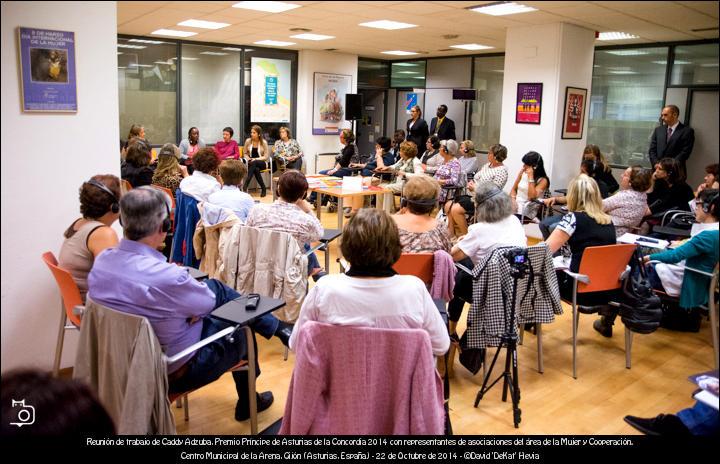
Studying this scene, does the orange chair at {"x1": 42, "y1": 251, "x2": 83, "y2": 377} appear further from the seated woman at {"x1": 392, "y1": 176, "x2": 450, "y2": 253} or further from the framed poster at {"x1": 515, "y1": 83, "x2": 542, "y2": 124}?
the framed poster at {"x1": 515, "y1": 83, "x2": 542, "y2": 124}

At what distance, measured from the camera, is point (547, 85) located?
6.67 meters

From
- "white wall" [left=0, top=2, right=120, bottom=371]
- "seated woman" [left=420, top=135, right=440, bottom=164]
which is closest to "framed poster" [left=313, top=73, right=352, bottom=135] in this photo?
"seated woman" [left=420, top=135, right=440, bottom=164]

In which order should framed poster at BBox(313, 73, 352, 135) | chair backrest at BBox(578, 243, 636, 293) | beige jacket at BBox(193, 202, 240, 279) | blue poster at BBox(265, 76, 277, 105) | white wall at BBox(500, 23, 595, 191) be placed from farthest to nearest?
1. framed poster at BBox(313, 73, 352, 135)
2. blue poster at BBox(265, 76, 277, 105)
3. white wall at BBox(500, 23, 595, 191)
4. beige jacket at BBox(193, 202, 240, 279)
5. chair backrest at BBox(578, 243, 636, 293)

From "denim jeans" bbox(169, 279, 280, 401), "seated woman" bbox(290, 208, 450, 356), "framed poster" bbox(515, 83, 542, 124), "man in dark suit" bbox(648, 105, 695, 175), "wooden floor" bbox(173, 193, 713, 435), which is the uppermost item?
"framed poster" bbox(515, 83, 542, 124)

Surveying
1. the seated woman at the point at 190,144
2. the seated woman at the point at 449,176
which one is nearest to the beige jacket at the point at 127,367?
the seated woman at the point at 449,176

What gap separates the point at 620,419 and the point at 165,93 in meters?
9.02

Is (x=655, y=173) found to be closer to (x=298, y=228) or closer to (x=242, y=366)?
(x=298, y=228)

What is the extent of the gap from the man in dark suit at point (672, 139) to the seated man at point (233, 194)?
16.5ft

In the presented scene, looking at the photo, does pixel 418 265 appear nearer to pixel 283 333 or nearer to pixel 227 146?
pixel 283 333

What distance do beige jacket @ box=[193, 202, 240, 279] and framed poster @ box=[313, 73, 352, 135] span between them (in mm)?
7917

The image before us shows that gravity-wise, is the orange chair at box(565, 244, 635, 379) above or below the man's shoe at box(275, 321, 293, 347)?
above

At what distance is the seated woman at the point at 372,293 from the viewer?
2025 mm

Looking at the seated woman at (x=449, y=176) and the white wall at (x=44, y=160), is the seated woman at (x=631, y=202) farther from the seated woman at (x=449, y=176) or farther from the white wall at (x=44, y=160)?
the white wall at (x=44, y=160)

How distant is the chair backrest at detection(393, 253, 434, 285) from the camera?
3023 millimetres
